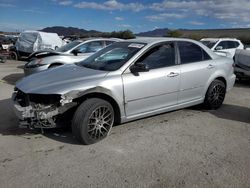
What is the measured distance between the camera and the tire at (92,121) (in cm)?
405

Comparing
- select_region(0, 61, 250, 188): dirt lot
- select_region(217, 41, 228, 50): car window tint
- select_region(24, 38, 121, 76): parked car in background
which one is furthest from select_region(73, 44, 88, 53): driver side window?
select_region(217, 41, 228, 50): car window tint

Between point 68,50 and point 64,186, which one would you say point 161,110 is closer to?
point 64,186

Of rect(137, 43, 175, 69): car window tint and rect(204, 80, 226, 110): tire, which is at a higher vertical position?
rect(137, 43, 175, 69): car window tint

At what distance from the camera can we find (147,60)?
488cm

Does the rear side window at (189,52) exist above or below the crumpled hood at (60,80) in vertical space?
above

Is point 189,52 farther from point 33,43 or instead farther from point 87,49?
point 33,43

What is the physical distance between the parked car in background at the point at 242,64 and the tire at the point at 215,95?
371cm

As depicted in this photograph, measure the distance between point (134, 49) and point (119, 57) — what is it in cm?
30

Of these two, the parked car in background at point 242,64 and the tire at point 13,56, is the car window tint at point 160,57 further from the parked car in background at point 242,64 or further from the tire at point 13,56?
the tire at point 13,56

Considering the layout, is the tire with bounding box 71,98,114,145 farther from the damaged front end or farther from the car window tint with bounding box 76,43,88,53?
the car window tint with bounding box 76,43,88,53

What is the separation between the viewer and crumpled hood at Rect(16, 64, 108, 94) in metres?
4.09

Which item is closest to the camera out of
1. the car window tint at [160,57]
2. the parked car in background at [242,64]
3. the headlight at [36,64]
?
the car window tint at [160,57]

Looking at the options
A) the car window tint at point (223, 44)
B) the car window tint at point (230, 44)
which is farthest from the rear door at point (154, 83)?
the car window tint at point (230, 44)

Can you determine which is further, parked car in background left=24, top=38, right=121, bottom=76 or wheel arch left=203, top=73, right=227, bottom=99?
Result: parked car in background left=24, top=38, right=121, bottom=76
